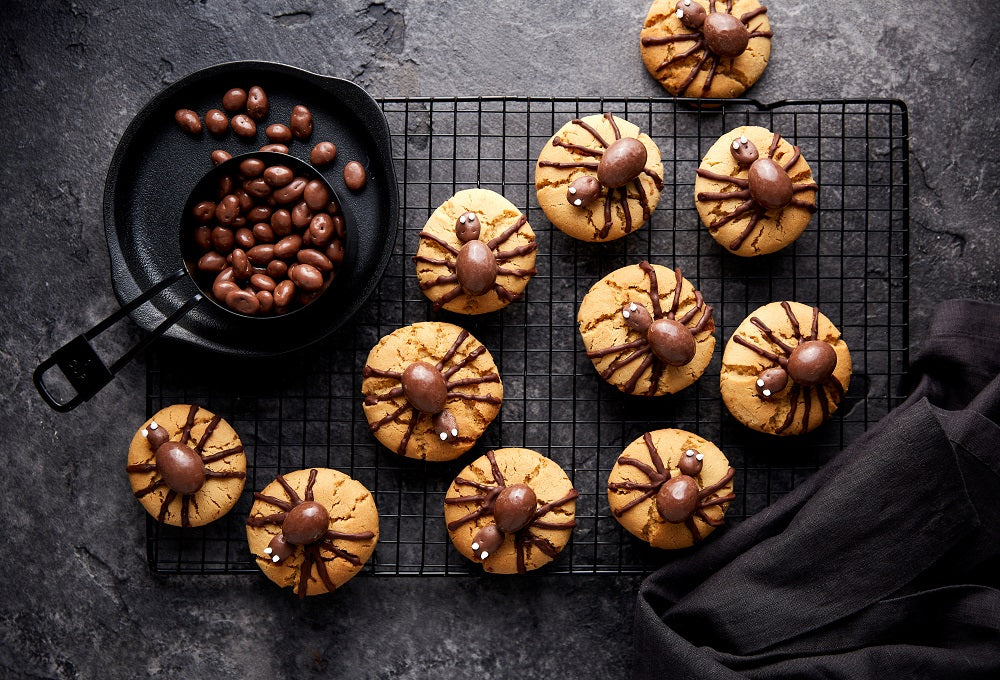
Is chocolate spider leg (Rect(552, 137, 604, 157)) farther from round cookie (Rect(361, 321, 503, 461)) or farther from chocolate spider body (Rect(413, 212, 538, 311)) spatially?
round cookie (Rect(361, 321, 503, 461))

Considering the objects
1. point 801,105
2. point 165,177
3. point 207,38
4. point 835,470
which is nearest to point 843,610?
point 835,470

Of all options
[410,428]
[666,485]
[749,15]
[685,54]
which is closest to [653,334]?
[666,485]

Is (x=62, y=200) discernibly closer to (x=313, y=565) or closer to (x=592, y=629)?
(x=313, y=565)

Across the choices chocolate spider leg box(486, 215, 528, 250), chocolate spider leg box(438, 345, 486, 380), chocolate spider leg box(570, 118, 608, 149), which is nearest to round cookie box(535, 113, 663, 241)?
chocolate spider leg box(570, 118, 608, 149)

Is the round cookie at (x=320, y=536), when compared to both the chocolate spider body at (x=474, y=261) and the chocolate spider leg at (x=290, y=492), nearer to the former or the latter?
the chocolate spider leg at (x=290, y=492)

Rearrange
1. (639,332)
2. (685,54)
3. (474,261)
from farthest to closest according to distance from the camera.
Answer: (685,54) → (639,332) → (474,261)

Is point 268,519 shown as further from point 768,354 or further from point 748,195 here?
point 748,195
